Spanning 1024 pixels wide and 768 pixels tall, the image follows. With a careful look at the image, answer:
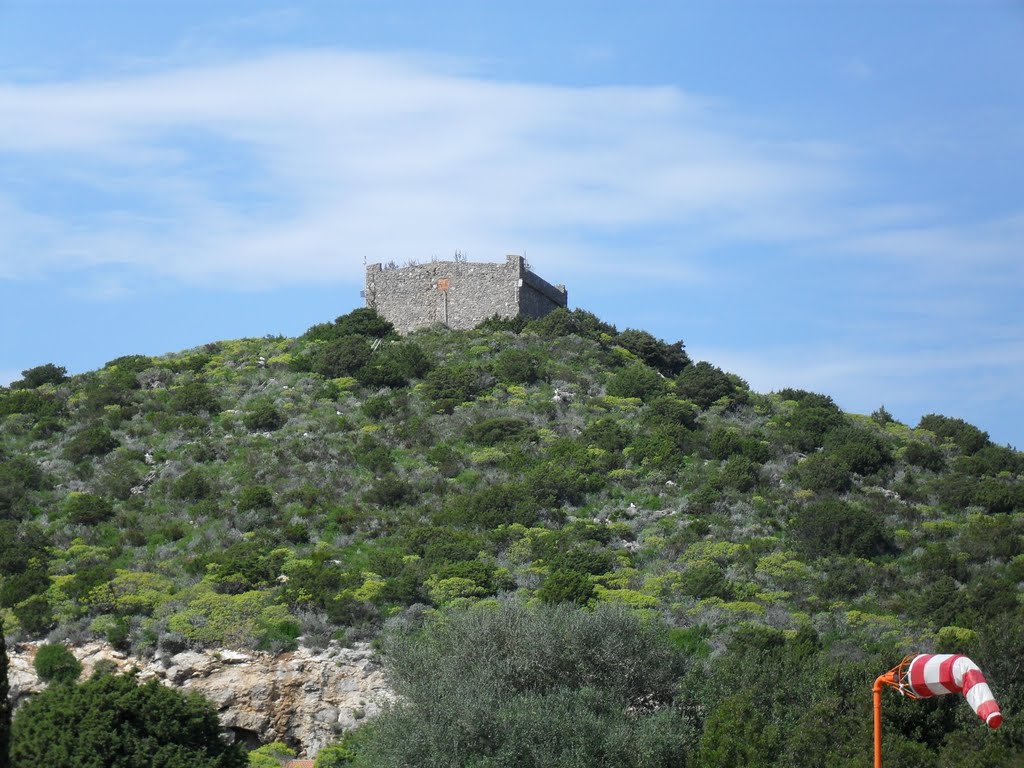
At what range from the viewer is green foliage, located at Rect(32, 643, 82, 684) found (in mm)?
28734

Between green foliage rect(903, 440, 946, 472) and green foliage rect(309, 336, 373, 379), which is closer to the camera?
green foliage rect(903, 440, 946, 472)

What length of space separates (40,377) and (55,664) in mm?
21278

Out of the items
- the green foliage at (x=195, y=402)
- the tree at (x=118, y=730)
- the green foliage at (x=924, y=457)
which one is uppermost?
the green foliage at (x=195, y=402)

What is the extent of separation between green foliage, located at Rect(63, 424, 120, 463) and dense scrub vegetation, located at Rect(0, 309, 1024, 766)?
0.37ft

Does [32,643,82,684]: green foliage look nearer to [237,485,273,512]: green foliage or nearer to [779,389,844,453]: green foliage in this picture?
[237,485,273,512]: green foliage

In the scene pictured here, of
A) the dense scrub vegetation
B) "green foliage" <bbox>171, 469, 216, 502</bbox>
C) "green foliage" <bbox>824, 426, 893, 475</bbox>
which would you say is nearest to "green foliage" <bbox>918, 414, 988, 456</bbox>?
the dense scrub vegetation

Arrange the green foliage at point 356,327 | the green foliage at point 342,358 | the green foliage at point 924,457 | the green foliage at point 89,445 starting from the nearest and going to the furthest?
the green foliage at point 89,445 < the green foliage at point 924,457 < the green foliage at point 342,358 < the green foliage at point 356,327

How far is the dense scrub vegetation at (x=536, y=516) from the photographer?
1046 inches

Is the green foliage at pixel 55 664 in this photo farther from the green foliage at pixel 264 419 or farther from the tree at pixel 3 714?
the green foliage at pixel 264 419

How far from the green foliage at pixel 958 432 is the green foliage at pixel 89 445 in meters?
26.5

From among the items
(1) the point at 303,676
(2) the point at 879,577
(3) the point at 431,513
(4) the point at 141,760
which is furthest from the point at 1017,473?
(4) the point at 141,760

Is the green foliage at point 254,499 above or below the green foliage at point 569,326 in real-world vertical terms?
below

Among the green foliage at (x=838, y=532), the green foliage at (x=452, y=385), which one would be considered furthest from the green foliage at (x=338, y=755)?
the green foliage at (x=452, y=385)

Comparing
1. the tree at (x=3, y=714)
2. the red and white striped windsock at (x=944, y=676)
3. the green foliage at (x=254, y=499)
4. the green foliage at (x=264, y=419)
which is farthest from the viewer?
the green foliage at (x=264, y=419)
